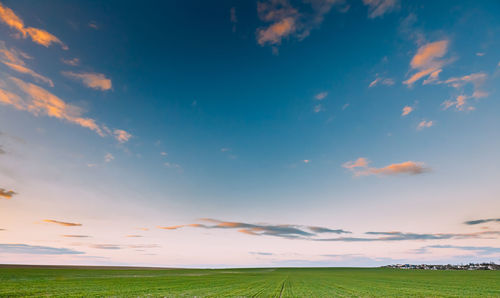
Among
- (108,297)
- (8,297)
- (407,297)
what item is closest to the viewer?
(8,297)

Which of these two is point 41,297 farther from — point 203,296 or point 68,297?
point 203,296

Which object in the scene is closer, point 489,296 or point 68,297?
point 68,297

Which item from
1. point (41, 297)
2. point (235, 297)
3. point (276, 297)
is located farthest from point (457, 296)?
point (41, 297)

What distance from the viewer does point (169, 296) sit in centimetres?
2853

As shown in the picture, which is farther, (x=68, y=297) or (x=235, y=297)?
(x=235, y=297)

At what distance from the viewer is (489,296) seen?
2972cm

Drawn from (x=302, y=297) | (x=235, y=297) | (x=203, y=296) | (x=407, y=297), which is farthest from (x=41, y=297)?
(x=407, y=297)

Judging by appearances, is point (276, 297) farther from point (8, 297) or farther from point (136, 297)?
point (8, 297)

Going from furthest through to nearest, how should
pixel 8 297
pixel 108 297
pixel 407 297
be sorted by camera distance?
pixel 407 297 → pixel 108 297 → pixel 8 297

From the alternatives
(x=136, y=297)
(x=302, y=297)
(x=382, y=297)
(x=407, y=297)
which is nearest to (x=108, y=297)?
(x=136, y=297)

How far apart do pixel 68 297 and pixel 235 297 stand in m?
16.8

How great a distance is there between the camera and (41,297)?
83.7 feet

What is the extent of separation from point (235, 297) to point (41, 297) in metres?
19.1

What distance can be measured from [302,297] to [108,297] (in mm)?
20430
